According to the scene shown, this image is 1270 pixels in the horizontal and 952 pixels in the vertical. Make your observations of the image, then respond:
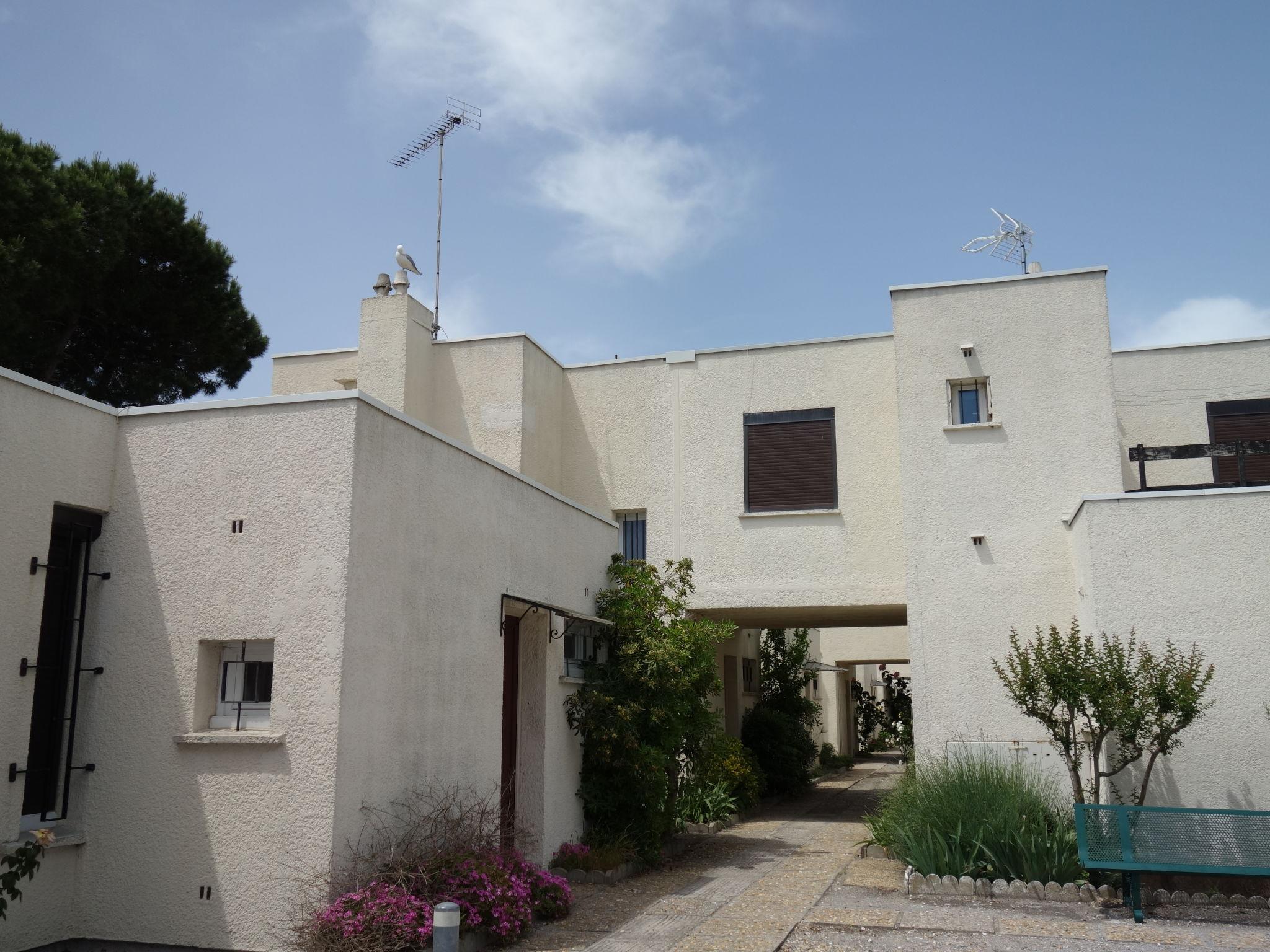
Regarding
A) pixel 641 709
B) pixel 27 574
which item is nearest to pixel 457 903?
pixel 27 574

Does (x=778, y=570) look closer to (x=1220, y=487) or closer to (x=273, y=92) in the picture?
(x=1220, y=487)

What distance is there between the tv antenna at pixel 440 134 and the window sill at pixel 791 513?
649cm

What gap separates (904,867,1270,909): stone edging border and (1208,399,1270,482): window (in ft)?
22.9

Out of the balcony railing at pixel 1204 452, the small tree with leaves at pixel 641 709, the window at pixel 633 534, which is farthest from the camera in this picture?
the window at pixel 633 534

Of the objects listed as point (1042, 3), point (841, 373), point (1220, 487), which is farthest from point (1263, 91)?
point (841, 373)

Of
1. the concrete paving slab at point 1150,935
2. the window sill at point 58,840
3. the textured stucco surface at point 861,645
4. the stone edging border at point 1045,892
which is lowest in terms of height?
the concrete paving slab at point 1150,935

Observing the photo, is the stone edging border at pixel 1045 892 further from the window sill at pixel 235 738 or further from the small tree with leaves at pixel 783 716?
the small tree with leaves at pixel 783 716

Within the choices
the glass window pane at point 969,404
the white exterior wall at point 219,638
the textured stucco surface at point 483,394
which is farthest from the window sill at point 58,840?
the glass window pane at point 969,404

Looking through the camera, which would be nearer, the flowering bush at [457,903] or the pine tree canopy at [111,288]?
the flowering bush at [457,903]

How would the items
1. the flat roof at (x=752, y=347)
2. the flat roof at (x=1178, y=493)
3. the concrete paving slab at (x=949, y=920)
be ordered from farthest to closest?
the flat roof at (x=752, y=347), the flat roof at (x=1178, y=493), the concrete paving slab at (x=949, y=920)

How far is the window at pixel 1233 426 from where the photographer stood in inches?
591

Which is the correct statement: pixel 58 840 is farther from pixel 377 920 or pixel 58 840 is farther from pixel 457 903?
pixel 457 903

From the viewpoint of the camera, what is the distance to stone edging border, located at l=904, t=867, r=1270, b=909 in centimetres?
967

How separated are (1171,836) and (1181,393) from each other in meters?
8.17
